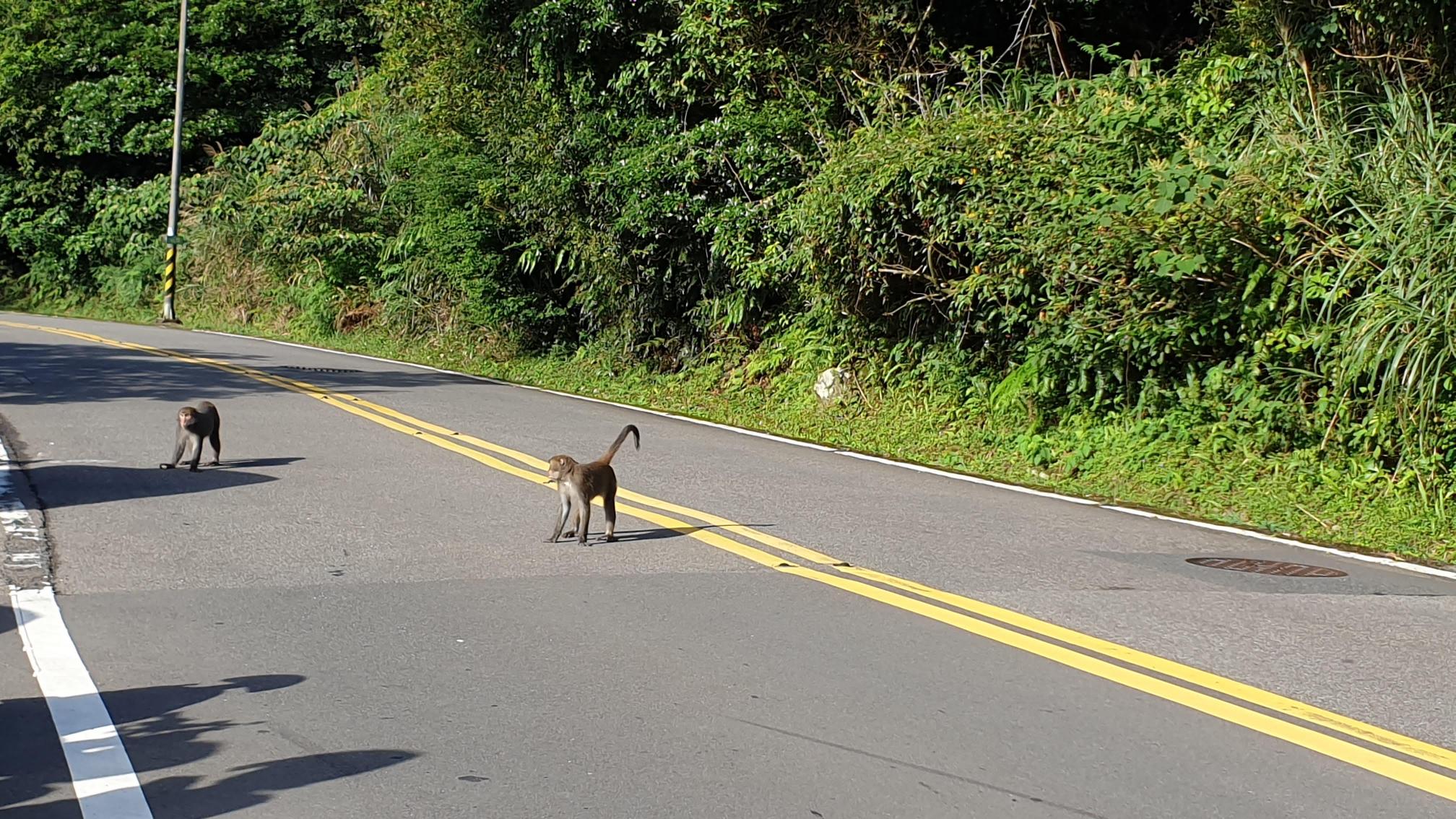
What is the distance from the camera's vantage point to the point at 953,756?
Answer: 4934 mm

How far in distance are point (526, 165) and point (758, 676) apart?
1735cm

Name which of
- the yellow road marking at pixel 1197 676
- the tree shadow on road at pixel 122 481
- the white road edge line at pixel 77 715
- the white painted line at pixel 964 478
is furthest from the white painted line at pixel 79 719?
the white painted line at pixel 964 478

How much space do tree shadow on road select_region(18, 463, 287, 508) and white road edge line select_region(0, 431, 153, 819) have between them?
2.76 m

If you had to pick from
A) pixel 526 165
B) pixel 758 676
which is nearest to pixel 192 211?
pixel 526 165

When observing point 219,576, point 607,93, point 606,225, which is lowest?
point 219,576

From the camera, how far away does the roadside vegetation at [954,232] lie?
11.3 metres

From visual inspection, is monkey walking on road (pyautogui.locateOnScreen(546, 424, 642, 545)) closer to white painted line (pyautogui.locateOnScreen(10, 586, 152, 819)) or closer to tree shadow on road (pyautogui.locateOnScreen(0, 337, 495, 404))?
white painted line (pyautogui.locateOnScreen(10, 586, 152, 819))

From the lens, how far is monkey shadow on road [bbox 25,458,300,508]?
31.9 ft

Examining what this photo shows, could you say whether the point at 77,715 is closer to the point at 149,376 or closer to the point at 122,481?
the point at 122,481

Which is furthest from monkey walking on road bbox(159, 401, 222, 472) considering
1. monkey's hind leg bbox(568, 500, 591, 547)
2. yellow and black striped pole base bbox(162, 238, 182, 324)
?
yellow and black striped pole base bbox(162, 238, 182, 324)

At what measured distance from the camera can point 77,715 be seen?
5.18 metres

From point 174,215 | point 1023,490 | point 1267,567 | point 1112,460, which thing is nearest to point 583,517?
point 1267,567

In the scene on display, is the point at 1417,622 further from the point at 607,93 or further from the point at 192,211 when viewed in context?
the point at 192,211

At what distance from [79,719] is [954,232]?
1048 cm
